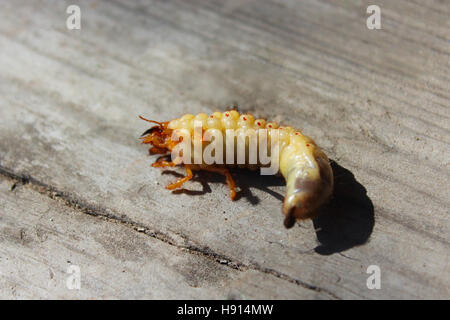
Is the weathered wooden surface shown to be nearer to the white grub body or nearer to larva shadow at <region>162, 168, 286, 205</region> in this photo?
larva shadow at <region>162, 168, 286, 205</region>

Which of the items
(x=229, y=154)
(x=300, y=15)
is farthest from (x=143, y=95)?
(x=300, y=15)

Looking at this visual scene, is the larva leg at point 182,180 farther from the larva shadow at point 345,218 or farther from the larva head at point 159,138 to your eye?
the larva shadow at point 345,218

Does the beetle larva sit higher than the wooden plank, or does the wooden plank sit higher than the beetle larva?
the beetle larva

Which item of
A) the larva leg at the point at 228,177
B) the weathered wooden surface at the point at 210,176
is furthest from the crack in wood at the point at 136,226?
the larva leg at the point at 228,177

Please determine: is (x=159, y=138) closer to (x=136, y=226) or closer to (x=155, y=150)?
(x=155, y=150)

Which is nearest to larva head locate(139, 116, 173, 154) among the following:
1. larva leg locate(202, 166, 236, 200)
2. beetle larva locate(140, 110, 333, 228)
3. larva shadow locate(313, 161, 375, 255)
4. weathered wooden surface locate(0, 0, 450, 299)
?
beetle larva locate(140, 110, 333, 228)
